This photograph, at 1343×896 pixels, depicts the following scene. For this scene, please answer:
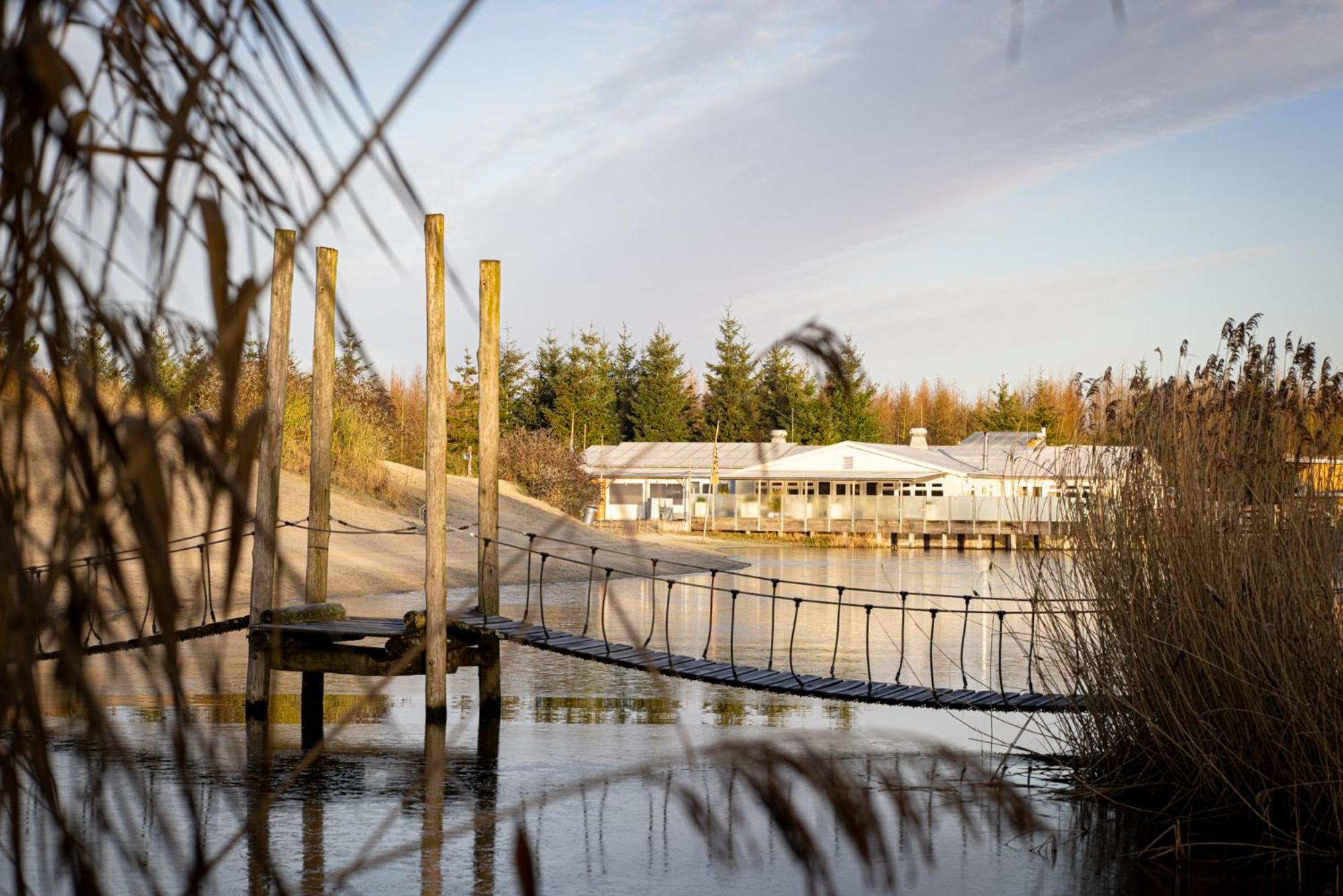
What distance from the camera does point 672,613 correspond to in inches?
943

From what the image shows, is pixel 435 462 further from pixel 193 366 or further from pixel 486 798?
pixel 193 366

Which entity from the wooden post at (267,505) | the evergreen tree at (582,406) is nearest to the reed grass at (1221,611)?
the wooden post at (267,505)

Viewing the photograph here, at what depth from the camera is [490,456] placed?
11164 millimetres

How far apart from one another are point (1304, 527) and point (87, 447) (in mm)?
7221

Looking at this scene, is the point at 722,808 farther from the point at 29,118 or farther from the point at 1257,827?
the point at 29,118

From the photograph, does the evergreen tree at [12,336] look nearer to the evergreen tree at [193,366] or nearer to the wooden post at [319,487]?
the evergreen tree at [193,366]

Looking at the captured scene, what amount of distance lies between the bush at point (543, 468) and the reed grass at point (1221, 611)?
36.4 metres

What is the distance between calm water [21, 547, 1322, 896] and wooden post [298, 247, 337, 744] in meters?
0.28

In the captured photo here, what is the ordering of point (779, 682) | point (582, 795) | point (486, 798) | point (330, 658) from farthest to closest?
point (330, 658) → point (779, 682) → point (582, 795) → point (486, 798)

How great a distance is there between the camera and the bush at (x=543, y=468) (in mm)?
45906

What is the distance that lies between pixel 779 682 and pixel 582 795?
56.4 inches

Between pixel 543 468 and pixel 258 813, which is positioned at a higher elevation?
pixel 258 813

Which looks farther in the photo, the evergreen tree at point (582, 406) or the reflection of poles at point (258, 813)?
the evergreen tree at point (582, 406)

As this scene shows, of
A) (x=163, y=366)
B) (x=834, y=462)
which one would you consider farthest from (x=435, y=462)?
(x=834, y=462)
